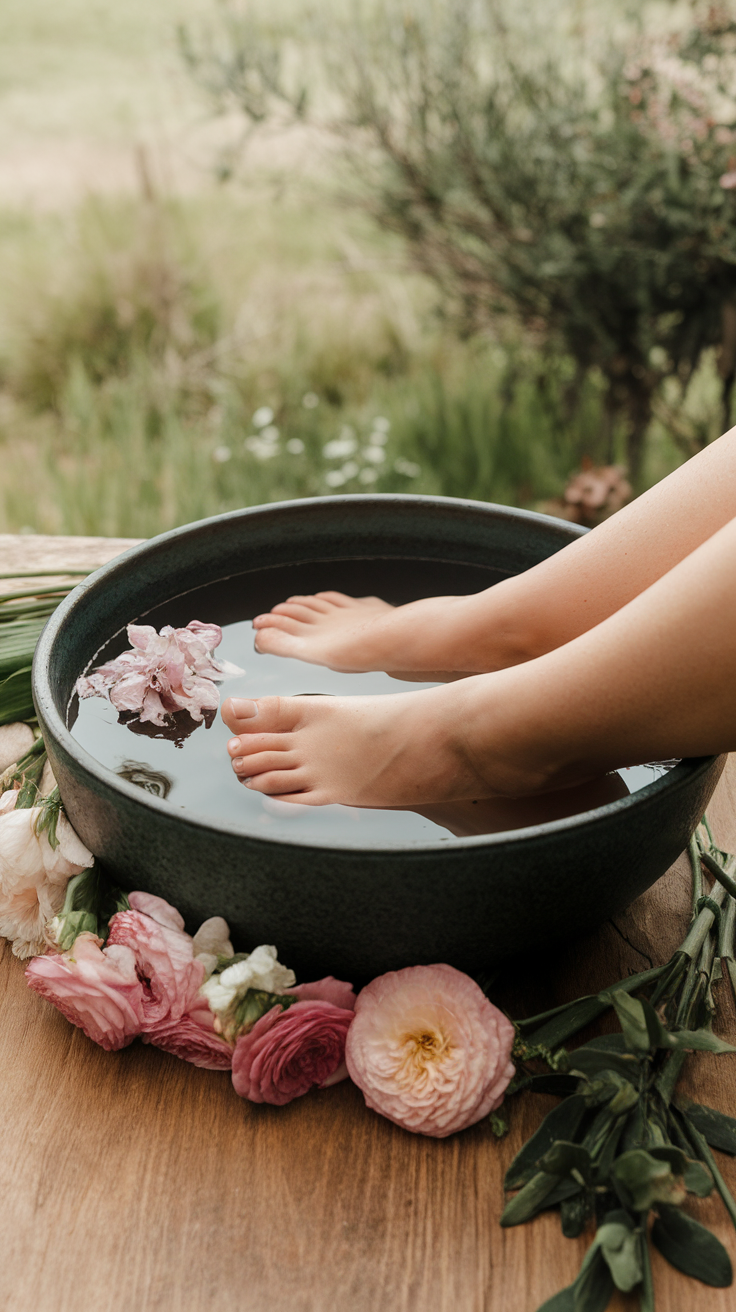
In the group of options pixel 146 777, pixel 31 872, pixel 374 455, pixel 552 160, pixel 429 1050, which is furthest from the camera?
pixel 374 455

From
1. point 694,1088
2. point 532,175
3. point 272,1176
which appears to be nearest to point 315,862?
point 272,1176

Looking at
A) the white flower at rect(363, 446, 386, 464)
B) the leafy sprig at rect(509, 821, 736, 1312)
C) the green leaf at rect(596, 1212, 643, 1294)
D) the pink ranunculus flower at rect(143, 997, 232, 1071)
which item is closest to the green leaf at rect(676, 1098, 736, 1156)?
the leafy sprig at rect(509, 821, 736, 1312)

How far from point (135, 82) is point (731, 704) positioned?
5.40m

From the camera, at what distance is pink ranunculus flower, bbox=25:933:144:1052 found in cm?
73

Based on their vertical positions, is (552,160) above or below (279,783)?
above

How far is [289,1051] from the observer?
2.34 ft

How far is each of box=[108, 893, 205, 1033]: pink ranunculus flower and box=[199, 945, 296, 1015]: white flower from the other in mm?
15

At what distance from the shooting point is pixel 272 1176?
27.3 inches

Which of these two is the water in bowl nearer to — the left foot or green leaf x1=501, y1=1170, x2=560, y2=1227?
the left foot

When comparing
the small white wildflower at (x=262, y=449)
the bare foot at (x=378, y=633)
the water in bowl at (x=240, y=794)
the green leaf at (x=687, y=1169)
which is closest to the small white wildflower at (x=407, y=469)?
the small white wildflower at (x=262, y=449)

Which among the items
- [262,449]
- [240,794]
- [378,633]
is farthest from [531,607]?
[262,449]

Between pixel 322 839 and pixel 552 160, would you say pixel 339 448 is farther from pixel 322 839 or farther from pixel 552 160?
pixel 322 839

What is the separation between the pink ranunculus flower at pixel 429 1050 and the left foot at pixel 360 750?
22cm

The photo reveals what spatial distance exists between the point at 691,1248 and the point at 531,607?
596 millimetres
